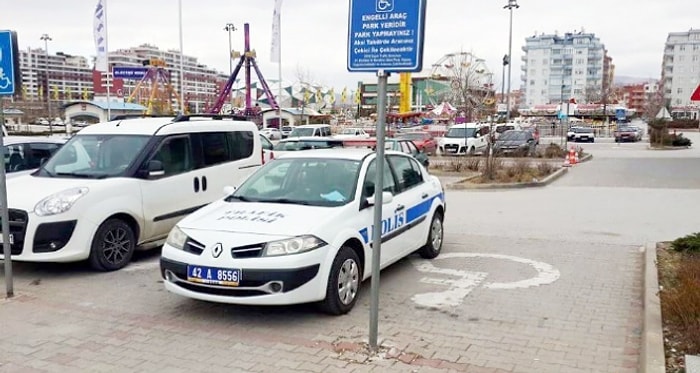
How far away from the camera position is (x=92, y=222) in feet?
22.7

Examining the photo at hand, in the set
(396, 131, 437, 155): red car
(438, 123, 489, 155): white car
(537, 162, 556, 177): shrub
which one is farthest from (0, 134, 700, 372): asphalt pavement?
(396, 131, 437, 155): red car

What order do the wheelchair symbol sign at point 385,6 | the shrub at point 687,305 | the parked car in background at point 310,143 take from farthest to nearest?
the parked car in background at point 310,143 → the shrub at point 687,305 → the wheelchair symbol sign at point 385,6

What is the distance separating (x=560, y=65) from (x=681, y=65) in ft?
87.2

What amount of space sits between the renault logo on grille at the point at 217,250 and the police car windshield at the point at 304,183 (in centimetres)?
105

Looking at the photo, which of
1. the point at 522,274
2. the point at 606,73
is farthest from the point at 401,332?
the point at 606,73

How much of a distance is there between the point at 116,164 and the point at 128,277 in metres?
1.57

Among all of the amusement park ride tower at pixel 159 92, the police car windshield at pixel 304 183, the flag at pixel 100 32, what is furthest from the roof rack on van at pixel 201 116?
the amusement park ride tower at pixel 159 92

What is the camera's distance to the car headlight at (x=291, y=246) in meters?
5.17

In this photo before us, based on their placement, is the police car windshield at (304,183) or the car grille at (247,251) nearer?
the car grille at (247,251)

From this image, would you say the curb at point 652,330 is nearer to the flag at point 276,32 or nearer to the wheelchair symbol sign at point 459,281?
the wheelchair symbol sign at point 459,281

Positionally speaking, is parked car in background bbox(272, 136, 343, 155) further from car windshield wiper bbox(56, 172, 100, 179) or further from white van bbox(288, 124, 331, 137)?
white van bbox(288, 124, 331, 137)

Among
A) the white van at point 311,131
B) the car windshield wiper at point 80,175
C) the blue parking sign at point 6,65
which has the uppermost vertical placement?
the blue parking sign at point 6,65

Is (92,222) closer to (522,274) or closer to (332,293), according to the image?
Result: (332,293)

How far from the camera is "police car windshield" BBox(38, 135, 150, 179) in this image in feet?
25.0
